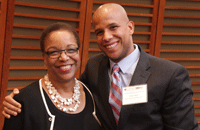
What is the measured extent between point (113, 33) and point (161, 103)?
0.54 metres

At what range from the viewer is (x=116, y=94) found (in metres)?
1.66

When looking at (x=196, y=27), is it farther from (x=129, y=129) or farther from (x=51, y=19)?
(x=129, y=129)

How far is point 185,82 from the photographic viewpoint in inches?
60.6

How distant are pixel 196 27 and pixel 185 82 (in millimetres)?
1845

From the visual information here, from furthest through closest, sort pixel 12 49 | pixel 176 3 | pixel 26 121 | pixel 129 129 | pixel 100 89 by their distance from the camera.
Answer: pixel 176 3
pixel 12 49
pixel 100 89
pixel 129 129
pixel 26 121

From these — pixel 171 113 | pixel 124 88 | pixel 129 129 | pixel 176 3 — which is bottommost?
pixel 129 129

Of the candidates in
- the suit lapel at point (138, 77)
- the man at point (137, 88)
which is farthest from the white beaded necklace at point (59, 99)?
the suit lapel at point (138, 77)

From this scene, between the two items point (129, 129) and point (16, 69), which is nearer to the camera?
point (129, 129)

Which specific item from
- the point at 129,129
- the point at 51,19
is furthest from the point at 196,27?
the point at 129,129

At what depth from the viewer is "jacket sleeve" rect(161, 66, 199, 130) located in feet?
4.99

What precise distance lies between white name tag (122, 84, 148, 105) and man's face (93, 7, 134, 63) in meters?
0.23

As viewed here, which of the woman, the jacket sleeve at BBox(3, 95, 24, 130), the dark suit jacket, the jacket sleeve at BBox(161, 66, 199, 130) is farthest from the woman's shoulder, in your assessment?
the jacket sleeve at BBox(161, 66, 199, 130)

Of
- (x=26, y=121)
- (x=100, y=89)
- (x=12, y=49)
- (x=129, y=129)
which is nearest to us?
(x=26, y=121)

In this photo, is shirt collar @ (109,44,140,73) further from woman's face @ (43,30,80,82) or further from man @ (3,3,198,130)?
woman's face @ (43,30,80,82)
